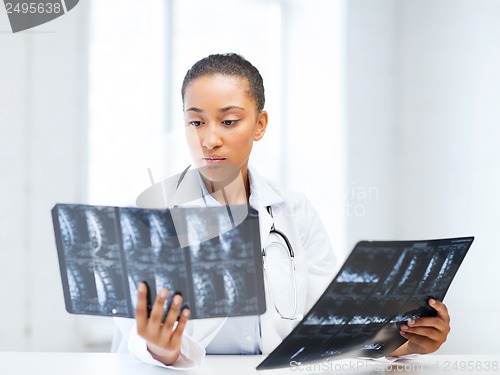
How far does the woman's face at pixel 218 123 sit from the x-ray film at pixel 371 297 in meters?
0.43

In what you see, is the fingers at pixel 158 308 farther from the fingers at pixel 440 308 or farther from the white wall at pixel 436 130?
the white wall at pixel 436 130

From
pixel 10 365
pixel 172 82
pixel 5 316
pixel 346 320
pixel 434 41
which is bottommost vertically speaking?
pixel 5 316

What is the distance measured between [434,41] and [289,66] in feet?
1.62

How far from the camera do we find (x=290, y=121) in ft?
6.86

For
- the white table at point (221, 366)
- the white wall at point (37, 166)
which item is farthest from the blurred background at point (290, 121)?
the white table at point (221, 366)

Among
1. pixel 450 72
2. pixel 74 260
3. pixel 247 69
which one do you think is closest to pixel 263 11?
pixel 450 72

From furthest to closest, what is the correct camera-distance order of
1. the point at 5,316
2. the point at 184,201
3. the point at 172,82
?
the point at 172,82
the point at 5,316
the point at 184,201

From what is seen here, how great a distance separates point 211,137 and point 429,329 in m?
0.48

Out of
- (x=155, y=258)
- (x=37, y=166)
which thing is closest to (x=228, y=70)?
(x=155, y=258)

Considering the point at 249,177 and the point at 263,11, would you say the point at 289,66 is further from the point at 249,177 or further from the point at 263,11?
the point at 249,177

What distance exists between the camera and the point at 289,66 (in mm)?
2102

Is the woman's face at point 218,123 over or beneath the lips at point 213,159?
over

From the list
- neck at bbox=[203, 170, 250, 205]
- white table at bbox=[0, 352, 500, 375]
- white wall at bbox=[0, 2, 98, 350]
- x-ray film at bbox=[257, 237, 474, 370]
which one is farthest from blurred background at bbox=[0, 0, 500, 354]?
x-ray film at bbox=[257, 237, 474, 370]

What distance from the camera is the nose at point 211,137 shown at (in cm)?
104
